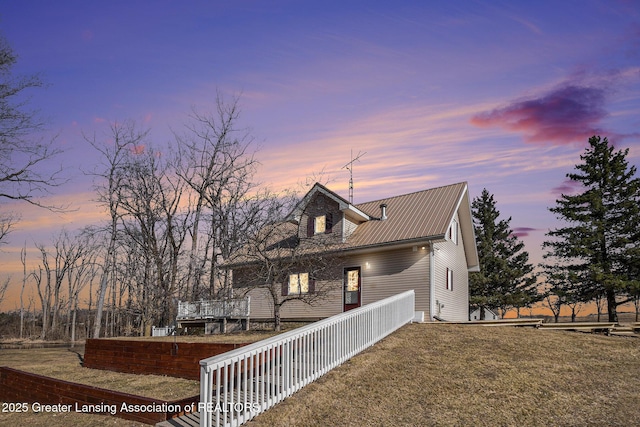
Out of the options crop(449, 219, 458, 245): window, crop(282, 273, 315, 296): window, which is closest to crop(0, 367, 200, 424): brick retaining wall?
crop(282, 273, 315, 296): window

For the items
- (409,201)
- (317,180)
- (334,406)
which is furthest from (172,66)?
(334,406)

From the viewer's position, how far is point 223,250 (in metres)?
25.2

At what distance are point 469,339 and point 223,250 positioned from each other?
1525cm

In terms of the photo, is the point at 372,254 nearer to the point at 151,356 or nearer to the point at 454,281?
the point at 454,281

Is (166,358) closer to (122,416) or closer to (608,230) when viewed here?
(122,416)

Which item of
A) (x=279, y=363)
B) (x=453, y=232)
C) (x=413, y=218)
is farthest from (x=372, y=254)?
(x=279, y=363)

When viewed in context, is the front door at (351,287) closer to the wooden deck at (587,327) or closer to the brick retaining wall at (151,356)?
the wooden deck at (587,327)

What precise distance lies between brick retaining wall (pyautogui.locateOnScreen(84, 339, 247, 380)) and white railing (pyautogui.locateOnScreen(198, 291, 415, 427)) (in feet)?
7.35

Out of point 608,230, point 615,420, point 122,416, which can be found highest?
point 608,230

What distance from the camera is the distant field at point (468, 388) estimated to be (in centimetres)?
785

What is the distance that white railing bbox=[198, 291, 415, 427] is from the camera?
7379 mm

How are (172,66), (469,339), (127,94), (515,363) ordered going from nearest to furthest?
1. (515,363)
2. (469,339)
3. (172,66)
4. (127,94)

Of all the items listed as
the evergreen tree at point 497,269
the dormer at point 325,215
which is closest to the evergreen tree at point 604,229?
the evergreen tree at point 497,269

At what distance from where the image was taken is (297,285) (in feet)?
70.9
